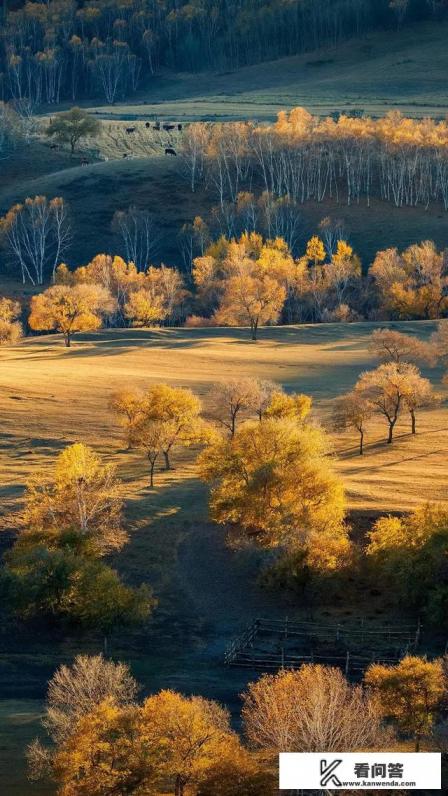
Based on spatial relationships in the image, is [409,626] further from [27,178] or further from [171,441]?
[27,178]

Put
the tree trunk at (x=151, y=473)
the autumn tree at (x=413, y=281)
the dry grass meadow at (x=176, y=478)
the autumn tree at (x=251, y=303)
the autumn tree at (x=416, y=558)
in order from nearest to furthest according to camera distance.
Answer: the dry grass meadow at (x=176, y=478) < the autumn tree at (x=416, y=558) < the tree trunk at (x=151, y=473) < the autumn tree at (x=251, y=303) < the autumn tree at (x=413, y=281)

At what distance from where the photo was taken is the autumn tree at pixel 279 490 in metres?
64.1

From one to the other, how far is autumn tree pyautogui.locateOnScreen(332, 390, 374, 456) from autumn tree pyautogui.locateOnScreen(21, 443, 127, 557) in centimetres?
1977

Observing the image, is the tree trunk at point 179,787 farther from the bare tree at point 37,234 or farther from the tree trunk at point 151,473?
the bare tree at point 37,234

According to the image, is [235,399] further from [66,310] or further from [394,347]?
[66,310]

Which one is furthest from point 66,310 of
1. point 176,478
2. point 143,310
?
point 176,478

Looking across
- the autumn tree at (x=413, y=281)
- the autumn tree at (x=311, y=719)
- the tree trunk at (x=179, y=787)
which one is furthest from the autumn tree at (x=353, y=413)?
the autumn tree at (x=413, y=281)

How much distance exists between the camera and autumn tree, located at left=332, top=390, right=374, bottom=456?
80375mm

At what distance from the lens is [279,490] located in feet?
219

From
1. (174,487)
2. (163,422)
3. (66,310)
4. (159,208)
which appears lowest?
(174,487)

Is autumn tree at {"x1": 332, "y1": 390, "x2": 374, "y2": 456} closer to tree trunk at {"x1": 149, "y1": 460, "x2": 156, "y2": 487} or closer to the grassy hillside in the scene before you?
tree trunk at {"x1": 149, "y1": 460, "x2": 156, "y2": 487}

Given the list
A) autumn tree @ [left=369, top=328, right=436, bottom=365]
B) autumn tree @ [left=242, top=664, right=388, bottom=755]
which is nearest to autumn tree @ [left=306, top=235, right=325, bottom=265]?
autumn tree @ [left=369, top=328, right=436, bottom=365]

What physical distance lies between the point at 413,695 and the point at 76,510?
25441 millimetres

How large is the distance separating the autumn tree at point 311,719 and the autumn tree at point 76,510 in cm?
1929
